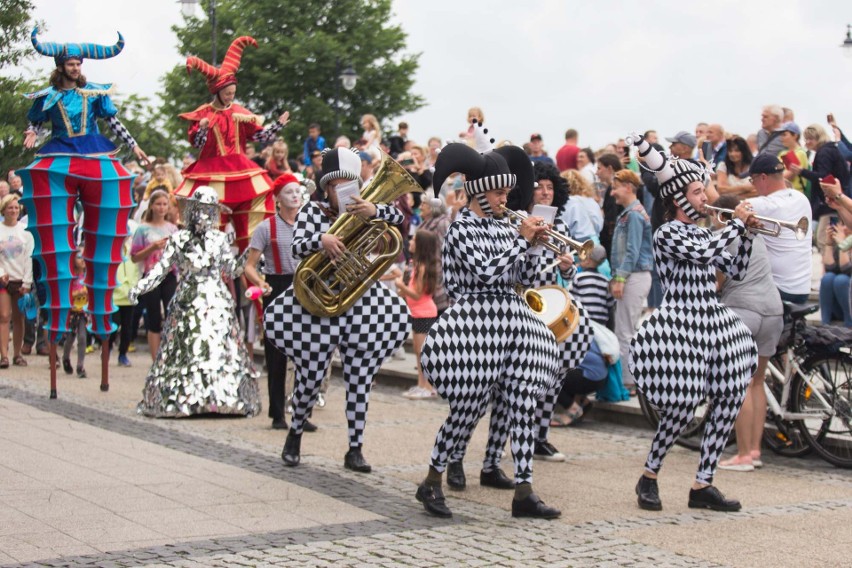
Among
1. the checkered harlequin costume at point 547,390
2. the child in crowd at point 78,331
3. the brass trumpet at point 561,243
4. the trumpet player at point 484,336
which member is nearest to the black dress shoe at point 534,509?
the trumpet player at point 484,336

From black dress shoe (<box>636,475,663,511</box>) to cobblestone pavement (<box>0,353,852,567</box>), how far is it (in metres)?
0.10

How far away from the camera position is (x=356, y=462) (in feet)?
30.1

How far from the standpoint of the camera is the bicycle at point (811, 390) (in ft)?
31.6

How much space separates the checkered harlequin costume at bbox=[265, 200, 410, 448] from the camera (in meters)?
9.05

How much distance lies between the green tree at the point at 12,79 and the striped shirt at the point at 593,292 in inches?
195

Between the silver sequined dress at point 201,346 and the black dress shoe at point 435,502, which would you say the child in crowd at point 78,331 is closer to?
the silver sequined dress at point 201,346

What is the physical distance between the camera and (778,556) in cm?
694

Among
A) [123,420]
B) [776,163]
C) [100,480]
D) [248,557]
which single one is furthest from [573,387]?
[248,557]

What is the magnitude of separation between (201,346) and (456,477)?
3701 millimetres

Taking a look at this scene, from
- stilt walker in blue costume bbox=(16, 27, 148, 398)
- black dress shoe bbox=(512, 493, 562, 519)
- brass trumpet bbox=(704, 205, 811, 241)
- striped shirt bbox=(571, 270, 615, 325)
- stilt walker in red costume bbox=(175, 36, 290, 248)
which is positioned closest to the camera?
black dress shoe bbox=(512, 493, 562, 519)

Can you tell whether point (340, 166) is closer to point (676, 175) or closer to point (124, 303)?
point (676, 175)

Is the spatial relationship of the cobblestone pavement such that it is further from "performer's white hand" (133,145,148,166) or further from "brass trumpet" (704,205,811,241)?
"performer's white hand" (133,145,148,166)

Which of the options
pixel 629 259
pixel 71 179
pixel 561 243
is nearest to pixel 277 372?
pixel 71 179

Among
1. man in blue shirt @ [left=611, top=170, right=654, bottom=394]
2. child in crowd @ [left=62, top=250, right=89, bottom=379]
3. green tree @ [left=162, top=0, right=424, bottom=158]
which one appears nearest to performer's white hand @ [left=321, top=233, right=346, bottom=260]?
man in blue shirt @ [left=611, top=170, right=654, bottom=394]
